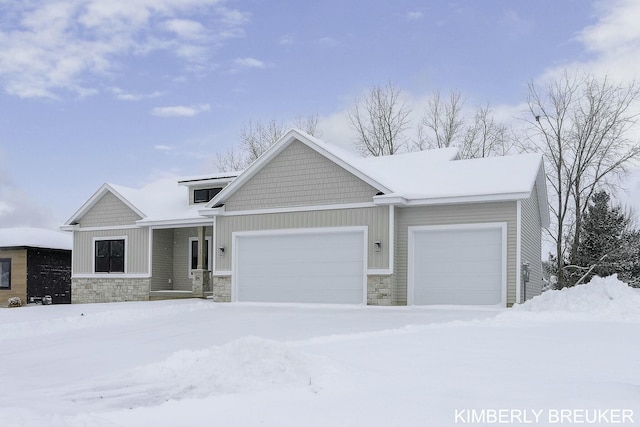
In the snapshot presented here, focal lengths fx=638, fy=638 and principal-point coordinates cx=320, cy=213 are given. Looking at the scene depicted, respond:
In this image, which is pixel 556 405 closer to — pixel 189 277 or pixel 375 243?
pixel 375 243

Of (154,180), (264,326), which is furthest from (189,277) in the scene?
(264,326)

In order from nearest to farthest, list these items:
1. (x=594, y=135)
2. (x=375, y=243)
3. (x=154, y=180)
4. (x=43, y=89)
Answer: (x=375, y=243) < (x=43, y=89) < (x=154, y=180) < (x=594, y=135)

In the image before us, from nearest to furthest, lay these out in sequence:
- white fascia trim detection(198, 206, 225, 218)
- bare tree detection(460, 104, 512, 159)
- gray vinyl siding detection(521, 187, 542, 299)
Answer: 1. gray vinyl siding detection(521, 187, 542, 299)
2. white fascia trim detection(198, 206, 225, 218)
3. bare tree detection(460, 104, 512, 159)

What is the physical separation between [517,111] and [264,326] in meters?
25.5

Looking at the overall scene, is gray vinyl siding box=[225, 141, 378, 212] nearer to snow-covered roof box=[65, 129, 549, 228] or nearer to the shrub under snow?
snow-covered roof box=[65, 129, 549, 228]

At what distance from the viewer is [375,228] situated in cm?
1833

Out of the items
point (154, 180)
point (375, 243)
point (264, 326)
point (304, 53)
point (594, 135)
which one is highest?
point (304, 53)

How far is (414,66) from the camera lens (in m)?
27.9

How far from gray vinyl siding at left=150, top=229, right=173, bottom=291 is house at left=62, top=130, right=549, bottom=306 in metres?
1.77

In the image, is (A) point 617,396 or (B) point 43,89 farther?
(B) point 43,89

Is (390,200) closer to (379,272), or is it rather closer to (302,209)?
(379,272)

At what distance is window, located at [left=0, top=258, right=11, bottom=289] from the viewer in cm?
2817

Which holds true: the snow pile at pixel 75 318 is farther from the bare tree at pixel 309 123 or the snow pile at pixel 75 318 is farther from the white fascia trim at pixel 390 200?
the bare tree at pixel 309 123

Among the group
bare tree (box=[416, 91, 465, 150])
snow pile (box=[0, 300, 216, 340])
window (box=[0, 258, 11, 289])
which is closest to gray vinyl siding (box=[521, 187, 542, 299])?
snow pile (box=[0, 300, 216, 340])
